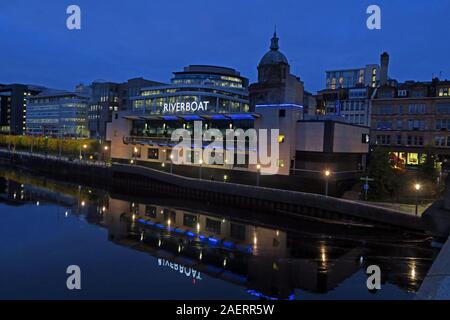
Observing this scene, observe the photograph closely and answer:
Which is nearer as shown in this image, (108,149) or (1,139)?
(108,149)

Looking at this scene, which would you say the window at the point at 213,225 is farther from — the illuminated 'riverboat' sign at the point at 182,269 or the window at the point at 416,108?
the window at the point at 416,108

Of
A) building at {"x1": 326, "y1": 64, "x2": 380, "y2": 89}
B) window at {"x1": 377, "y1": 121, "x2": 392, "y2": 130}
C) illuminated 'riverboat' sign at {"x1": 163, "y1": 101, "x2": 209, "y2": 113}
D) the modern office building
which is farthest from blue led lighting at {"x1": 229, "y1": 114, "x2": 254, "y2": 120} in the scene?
building at {"x1": 326, "y1": 64, "x2": 380, "y2": 89}

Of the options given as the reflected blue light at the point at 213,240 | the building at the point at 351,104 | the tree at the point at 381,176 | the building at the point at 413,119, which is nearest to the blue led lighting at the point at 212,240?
the reflected blue light at the point at 213,240

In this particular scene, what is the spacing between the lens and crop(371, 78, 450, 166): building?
73125 millimetres

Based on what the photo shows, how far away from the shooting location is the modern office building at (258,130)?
53375 mm

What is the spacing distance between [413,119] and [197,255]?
6401 centimetres

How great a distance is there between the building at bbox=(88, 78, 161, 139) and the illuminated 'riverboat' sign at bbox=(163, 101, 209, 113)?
76.2m

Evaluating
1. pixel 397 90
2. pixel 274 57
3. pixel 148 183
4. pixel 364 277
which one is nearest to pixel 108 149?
pixel 148 183

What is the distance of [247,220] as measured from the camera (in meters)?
43.8

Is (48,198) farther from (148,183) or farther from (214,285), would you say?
(214,285)

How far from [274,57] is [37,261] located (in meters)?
62.0

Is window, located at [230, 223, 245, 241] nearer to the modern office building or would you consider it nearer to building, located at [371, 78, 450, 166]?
the modern office building

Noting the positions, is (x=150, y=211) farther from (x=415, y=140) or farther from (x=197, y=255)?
(x=415, y=140)
